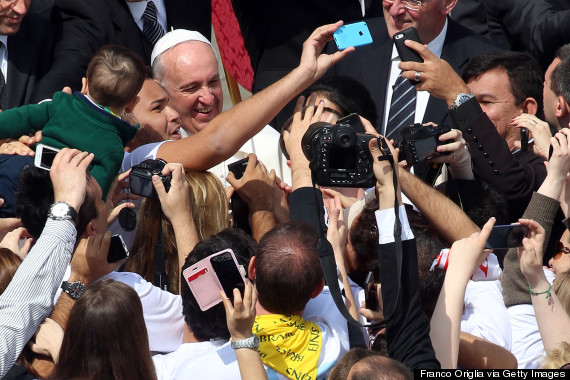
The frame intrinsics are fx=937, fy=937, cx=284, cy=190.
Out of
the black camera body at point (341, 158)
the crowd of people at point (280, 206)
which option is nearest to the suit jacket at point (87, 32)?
the crowd of people at point (280, 206)

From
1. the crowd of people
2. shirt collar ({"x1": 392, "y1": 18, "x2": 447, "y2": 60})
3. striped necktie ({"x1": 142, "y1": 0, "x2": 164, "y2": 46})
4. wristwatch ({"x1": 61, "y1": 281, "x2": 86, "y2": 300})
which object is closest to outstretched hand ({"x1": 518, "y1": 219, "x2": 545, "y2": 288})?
the crowd of people

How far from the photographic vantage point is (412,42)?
14.8 feet

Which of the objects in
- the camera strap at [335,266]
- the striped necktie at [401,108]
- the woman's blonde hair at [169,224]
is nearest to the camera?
the camera strap at [335,266]

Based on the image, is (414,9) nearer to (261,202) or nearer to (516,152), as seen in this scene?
(516,152)

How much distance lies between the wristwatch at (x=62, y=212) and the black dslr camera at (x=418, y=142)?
1492 mm

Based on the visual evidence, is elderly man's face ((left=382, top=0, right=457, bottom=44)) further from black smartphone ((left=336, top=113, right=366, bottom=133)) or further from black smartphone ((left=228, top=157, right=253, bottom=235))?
black smartphone ((left=336, top=113, right=366, bottom=133))

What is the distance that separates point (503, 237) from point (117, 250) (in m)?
1.58

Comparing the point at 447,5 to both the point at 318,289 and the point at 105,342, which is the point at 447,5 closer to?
the point at 318,289

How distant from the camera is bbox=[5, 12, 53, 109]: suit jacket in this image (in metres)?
5.59

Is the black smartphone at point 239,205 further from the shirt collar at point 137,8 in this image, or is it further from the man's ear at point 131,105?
the shirt collar at point 137,8

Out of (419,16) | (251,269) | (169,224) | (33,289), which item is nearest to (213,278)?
(251,269)

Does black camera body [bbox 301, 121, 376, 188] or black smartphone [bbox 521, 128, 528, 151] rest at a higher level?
black camera body [bbox 301, 121, 376, 188]

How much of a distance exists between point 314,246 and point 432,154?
3.28ft

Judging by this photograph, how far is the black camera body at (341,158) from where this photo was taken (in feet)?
12.0
